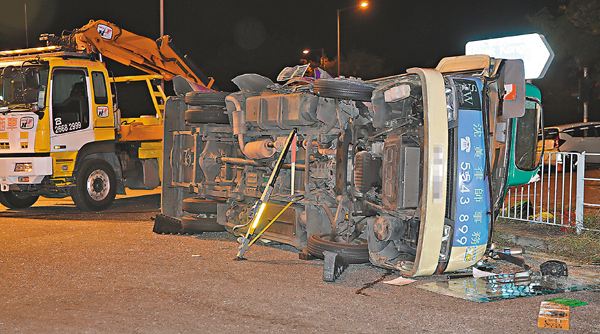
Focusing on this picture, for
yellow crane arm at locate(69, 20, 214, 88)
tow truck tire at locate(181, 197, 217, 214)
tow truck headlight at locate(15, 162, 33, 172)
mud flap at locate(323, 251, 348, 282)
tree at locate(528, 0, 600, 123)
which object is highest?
tree at locate(528, 0, 600, 123)

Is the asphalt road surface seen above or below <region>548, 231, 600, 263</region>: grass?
below

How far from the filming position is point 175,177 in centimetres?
1009

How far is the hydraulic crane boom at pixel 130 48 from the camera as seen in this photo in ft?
44.8

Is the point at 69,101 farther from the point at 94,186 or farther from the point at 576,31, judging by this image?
the point at 576,31

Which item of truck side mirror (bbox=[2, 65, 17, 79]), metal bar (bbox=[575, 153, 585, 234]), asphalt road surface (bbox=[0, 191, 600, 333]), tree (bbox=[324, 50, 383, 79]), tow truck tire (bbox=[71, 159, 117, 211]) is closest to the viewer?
asphalt road surface (bbox=[0, 191, 600, 333])

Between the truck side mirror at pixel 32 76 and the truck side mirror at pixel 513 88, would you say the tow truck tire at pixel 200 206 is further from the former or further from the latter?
the truck side mirror at pixel 513 88

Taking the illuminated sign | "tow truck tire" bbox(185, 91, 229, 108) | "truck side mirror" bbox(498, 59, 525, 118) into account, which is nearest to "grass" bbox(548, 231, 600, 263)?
"truck side mirror" bbox(498, 59, 525, 118)

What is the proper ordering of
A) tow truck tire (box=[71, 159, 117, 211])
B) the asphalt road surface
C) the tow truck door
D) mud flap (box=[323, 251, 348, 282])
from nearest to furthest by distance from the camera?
the asphalt road surface < mud flap (box=[323, 251, 348, 282]) < the tow truck door < tow truck tire (box=[71, 159, 117, 211])

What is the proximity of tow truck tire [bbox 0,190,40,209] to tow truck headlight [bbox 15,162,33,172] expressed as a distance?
1572 millimetres

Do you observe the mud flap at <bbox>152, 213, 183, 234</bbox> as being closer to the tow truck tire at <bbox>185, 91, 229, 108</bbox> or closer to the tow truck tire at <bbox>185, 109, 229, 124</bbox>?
the tow truck tire at <bbox>185, 109, 229, 124</bbox>

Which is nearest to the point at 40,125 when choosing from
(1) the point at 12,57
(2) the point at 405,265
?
(1) the point at 12,57

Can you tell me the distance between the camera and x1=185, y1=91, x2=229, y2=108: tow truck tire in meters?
9.11

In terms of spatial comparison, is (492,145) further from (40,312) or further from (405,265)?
(40,312)

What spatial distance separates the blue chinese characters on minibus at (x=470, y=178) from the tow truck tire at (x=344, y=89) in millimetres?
969
